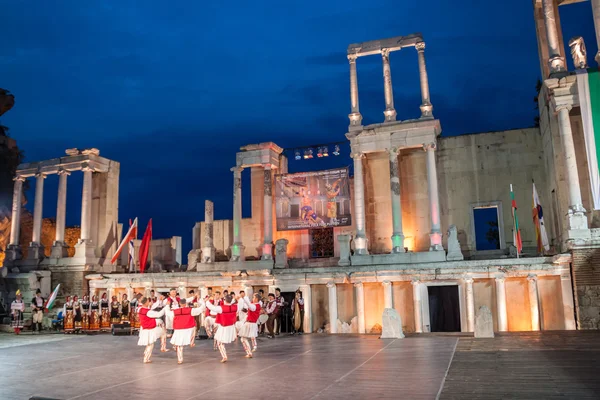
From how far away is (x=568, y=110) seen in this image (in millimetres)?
20953

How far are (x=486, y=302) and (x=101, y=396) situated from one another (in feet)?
58.6

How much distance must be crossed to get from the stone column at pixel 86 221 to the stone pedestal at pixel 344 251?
16.3m

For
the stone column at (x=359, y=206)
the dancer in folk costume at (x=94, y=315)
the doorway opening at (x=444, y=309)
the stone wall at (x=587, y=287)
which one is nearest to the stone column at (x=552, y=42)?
the stone wall at (x=587, y=287)

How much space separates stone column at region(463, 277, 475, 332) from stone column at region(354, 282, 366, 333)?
4606 millimetres

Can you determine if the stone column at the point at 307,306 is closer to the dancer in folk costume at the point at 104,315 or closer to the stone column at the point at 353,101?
the stone column at the point at 353,101

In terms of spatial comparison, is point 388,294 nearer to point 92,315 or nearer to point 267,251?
point 267,251

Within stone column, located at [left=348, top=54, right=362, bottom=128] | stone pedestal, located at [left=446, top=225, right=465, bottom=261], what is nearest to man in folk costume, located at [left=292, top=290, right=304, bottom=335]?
stone pedestal, located at [left=446, top=225, right=465, bottom=261]

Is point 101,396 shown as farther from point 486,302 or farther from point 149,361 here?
point 486,302

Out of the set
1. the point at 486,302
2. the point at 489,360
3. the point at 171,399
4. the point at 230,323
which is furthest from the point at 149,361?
the point at 486,302

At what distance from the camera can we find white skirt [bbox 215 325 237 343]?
1366 cm

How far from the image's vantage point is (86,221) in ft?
105

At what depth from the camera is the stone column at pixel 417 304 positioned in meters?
22.3

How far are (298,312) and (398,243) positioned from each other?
6.47 m

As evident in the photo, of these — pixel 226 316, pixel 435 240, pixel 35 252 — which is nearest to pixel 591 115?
pixel 435 240
